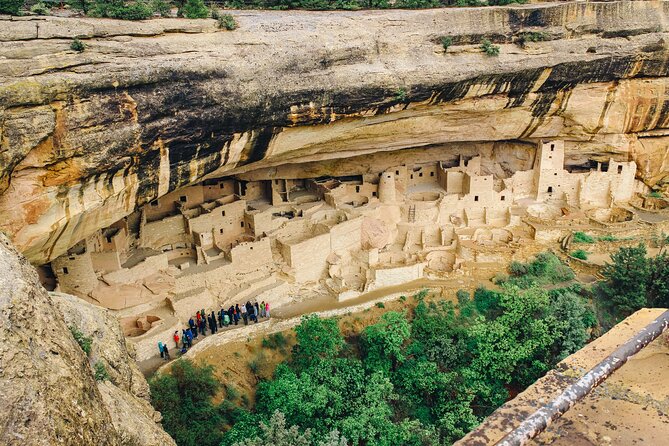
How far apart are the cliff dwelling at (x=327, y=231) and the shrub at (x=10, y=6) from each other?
211 inches

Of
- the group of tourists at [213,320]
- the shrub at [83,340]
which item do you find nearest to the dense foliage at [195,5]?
the group of tourists at [213,320]

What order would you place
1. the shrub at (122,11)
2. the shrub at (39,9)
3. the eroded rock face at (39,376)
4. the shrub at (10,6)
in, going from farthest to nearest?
the shrub at (122,11), the shrub at (39,9), the shrub at (10,6), the eroded rock face at (39,376)

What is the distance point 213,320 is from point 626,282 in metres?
11.1

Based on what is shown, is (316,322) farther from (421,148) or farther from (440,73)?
(421,148)

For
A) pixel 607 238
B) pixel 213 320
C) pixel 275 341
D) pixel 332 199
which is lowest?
pixel 275 341

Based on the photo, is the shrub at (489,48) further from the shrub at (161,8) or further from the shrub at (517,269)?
the shrub at (161,8)

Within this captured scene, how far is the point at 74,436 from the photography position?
12.2ft

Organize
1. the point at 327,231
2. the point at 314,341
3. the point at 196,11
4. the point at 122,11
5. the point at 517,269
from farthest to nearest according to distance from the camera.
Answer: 1. the point at 517,269
2. the point at 327,231
3. the point at 314,341
4. the point at 196,11
5. the point at 122,11

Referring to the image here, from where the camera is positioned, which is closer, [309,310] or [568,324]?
[568,324]

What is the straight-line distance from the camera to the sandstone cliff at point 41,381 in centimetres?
346

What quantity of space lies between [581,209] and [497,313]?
575cm

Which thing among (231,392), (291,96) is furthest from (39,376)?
(231,392)

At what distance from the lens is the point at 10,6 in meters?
10.2

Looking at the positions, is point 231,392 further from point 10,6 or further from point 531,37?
point 531,37
